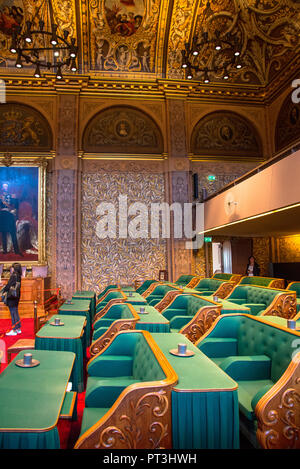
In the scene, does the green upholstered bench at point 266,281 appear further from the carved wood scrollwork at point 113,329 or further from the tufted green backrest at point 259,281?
the carved wood scrollwork at point 113,329

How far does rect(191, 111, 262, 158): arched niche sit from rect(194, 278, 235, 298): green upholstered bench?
20.0 feet

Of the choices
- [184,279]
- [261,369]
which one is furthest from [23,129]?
[261,369]

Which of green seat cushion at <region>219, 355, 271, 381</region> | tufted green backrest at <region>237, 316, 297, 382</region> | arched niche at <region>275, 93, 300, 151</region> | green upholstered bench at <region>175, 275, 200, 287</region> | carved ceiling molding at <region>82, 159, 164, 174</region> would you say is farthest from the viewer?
carved ceiling molding at <region>82, 159, 164, 174</region>

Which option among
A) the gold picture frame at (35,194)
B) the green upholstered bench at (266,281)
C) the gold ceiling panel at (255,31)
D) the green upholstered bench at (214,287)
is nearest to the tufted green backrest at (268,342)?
the green upholstered bench at (214,287)

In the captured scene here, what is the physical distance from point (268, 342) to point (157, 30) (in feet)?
42.6

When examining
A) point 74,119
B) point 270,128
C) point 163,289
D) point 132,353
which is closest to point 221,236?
point 270,128

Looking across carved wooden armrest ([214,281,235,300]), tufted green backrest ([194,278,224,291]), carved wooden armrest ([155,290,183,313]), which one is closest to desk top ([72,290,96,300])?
carved wooden armrest ([155,290,183,313])

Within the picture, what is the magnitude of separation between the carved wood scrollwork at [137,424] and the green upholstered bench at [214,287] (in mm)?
4678

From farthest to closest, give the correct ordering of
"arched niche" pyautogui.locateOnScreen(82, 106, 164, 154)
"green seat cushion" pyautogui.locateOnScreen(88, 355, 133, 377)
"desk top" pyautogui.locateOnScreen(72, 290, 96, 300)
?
"arched niche" pyautogui.locateOnScreen(82, 106, 164, 154)
"desk top" pyautogui.locateOnScreen(72, 290, 96, 300)
"green seat cushion" pyautogui.locateOnScreen(88, 355, 133, 377)

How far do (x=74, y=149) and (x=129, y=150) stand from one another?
2122 millimetres

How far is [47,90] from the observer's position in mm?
11938

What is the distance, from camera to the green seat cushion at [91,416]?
2133 millimetres

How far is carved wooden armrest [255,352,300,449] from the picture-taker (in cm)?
195

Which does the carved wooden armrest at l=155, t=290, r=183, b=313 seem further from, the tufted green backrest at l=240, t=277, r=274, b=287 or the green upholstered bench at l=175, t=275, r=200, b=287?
the green upholstered bench at l=175, t=275, r=200, b=287
